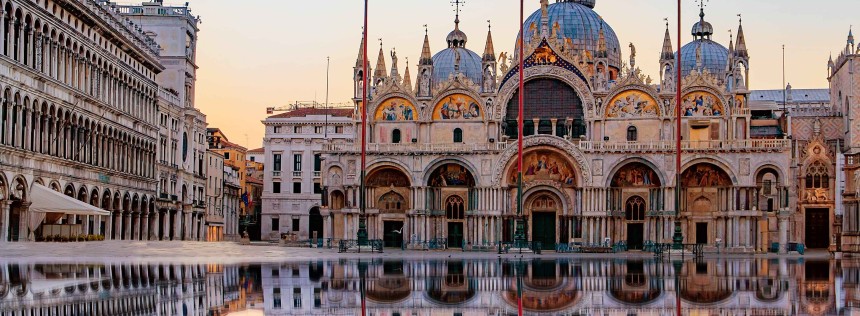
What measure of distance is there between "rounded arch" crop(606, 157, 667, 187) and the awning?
3570cm

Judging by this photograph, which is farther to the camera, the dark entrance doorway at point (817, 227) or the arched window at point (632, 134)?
the dark entrance doorway at point (817, 227)

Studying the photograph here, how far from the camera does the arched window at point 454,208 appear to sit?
3250 inches

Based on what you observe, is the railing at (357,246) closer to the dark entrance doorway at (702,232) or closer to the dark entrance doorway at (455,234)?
the dark entrance doorway at (455,234)

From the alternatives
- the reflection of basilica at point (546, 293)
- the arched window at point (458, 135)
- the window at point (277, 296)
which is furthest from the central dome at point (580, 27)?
the window at point (277, 296)

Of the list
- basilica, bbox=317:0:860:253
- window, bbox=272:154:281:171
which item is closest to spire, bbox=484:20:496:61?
basilica, bbox=317:0:860:253

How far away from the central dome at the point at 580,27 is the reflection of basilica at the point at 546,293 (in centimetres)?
6148

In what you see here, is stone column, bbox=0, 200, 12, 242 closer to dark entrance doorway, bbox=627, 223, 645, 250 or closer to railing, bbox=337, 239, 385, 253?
railing, bbox=337, 239, 385, 253

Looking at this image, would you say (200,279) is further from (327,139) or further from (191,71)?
(327,139)

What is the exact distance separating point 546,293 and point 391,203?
58.5 m


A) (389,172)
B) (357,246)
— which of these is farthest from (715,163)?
(357,246)

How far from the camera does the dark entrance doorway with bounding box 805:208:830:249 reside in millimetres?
93312

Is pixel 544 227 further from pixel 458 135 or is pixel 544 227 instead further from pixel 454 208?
pixel 458 135

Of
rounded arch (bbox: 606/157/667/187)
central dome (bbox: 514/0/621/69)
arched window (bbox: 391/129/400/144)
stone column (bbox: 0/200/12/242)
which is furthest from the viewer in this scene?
central dome (bbox: 514/0/621/69)

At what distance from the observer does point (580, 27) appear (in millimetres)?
97500
